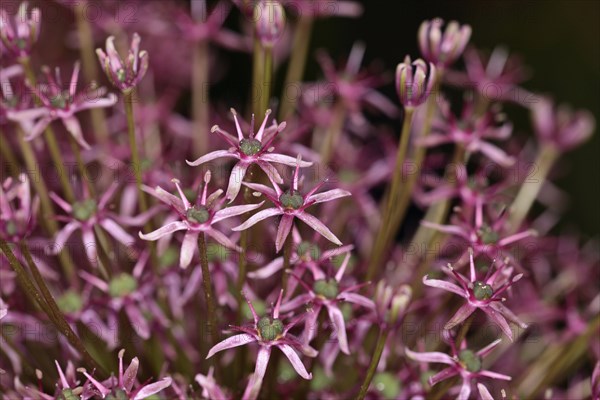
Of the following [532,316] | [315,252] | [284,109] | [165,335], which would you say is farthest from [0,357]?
[532,316]

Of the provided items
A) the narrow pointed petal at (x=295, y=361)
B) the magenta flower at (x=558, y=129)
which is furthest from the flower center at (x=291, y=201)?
the magenta flower at (x=558, y=129)

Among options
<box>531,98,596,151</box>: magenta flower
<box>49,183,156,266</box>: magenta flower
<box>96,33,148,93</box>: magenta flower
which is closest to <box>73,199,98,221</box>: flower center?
<box>49,183,156,266</box>: magenta flower

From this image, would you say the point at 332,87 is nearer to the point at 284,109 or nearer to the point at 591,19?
the point at 284,109

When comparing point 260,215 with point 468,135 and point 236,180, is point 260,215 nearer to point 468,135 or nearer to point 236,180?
point 236,180

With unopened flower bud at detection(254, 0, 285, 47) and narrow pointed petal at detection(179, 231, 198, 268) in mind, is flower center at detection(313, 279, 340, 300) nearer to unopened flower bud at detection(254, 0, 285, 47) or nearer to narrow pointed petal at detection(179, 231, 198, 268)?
narrow pointed petal at detection(179, 231, 198, 268)

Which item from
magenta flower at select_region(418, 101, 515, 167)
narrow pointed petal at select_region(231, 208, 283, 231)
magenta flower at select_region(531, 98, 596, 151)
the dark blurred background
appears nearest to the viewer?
narrow pointed petal at select_region(231, 208, 283, 231)
